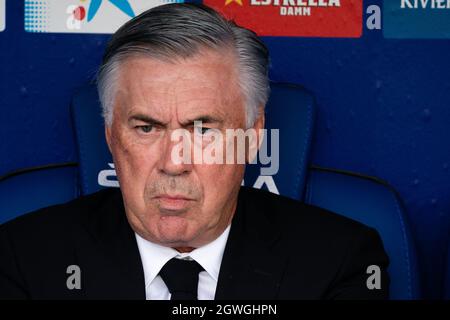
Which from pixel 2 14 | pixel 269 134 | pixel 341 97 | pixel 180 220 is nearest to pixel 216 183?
pixel 180 220

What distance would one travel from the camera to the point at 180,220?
1409 millimetres

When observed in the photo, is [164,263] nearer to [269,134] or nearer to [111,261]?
[111,261]

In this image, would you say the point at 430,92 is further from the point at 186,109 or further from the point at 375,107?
the point at 186,109

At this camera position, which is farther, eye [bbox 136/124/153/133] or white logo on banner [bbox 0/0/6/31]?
white logo on banner [bbox 0/0/6/31]

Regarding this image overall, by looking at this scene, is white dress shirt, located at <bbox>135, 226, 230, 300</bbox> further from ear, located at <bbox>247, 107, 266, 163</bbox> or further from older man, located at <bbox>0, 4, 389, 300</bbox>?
ear, located at <bbox>247, 107, 266, 163</bbox>

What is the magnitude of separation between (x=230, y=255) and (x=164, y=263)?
0.40 ft

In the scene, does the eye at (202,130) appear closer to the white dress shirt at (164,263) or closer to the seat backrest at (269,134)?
the white dress shirt at (164,263)

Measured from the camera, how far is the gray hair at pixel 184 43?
4.79ft

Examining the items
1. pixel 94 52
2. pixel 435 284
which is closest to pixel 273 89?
pixel 94 52

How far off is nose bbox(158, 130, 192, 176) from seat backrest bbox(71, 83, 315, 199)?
36cm

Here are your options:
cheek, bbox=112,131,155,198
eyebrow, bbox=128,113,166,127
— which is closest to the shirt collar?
cheek, bbox=112,131,155,198

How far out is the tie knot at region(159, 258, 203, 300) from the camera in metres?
1.44
